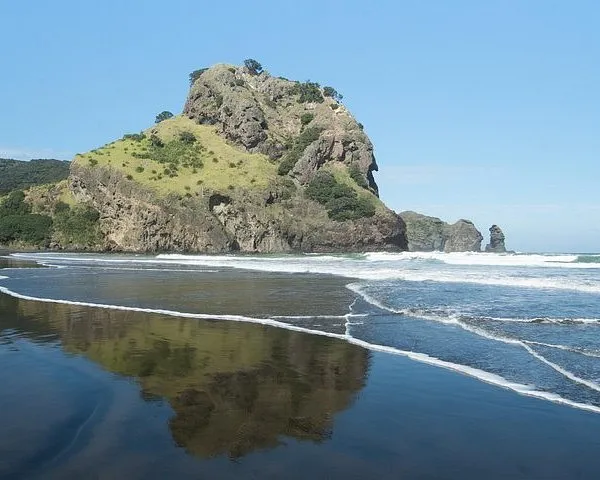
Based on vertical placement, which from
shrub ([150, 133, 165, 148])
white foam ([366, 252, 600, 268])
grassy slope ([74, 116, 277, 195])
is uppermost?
shrub ([150, 133, 165, 148])

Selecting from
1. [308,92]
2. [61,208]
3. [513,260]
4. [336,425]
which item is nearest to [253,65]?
[308,92]

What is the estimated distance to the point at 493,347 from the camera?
35.6ft

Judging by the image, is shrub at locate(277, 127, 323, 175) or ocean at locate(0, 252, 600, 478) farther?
shrub at locate(277, 127, 323, 175)

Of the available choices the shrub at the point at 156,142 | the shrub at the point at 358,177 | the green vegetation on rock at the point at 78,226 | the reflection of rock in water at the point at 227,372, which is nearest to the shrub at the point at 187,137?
the shrub at the point at 156,142

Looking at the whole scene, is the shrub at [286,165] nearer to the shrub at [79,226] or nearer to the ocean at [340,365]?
the shrub at [79,226]

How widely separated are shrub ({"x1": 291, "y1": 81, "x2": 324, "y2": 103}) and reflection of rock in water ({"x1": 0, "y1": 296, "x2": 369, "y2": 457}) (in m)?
101

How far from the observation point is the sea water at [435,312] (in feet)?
30.4

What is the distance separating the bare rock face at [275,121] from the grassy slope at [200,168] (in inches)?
153

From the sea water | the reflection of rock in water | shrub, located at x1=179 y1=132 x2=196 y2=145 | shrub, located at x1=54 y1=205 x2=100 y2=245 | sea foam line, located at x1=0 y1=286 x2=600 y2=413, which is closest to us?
the reflection of rock in water

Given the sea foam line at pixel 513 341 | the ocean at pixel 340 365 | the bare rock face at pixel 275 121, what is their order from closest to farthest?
the ocean at pixel 340 365 < the sea foam line at pixel 513 341 < the bare rock face at pixel 275 121

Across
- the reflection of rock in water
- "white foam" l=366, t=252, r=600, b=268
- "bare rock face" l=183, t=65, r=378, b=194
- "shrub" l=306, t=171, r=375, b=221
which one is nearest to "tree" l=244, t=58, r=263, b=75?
"bare rock face" l=183, t=65, r=378, b=194

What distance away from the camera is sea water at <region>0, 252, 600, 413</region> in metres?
9.27

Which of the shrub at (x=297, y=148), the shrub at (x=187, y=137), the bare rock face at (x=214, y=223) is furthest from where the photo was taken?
the shrub at (x=187, y=137)

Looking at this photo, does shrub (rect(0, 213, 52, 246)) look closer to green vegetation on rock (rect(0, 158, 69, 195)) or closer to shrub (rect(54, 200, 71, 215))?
shrub (rect(54, 200, 71, 215))
